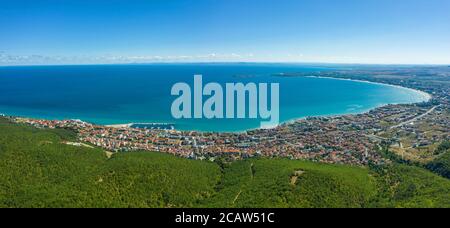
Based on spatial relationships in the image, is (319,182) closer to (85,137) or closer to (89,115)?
(85,137)

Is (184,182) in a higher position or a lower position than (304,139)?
higher

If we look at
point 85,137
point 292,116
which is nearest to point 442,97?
point 292,116

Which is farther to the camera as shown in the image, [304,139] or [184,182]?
[304,139]

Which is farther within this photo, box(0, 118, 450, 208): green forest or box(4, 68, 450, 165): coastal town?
box(4, 68, 450, 165): coastal town

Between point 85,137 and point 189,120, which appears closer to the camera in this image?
point 85,137
